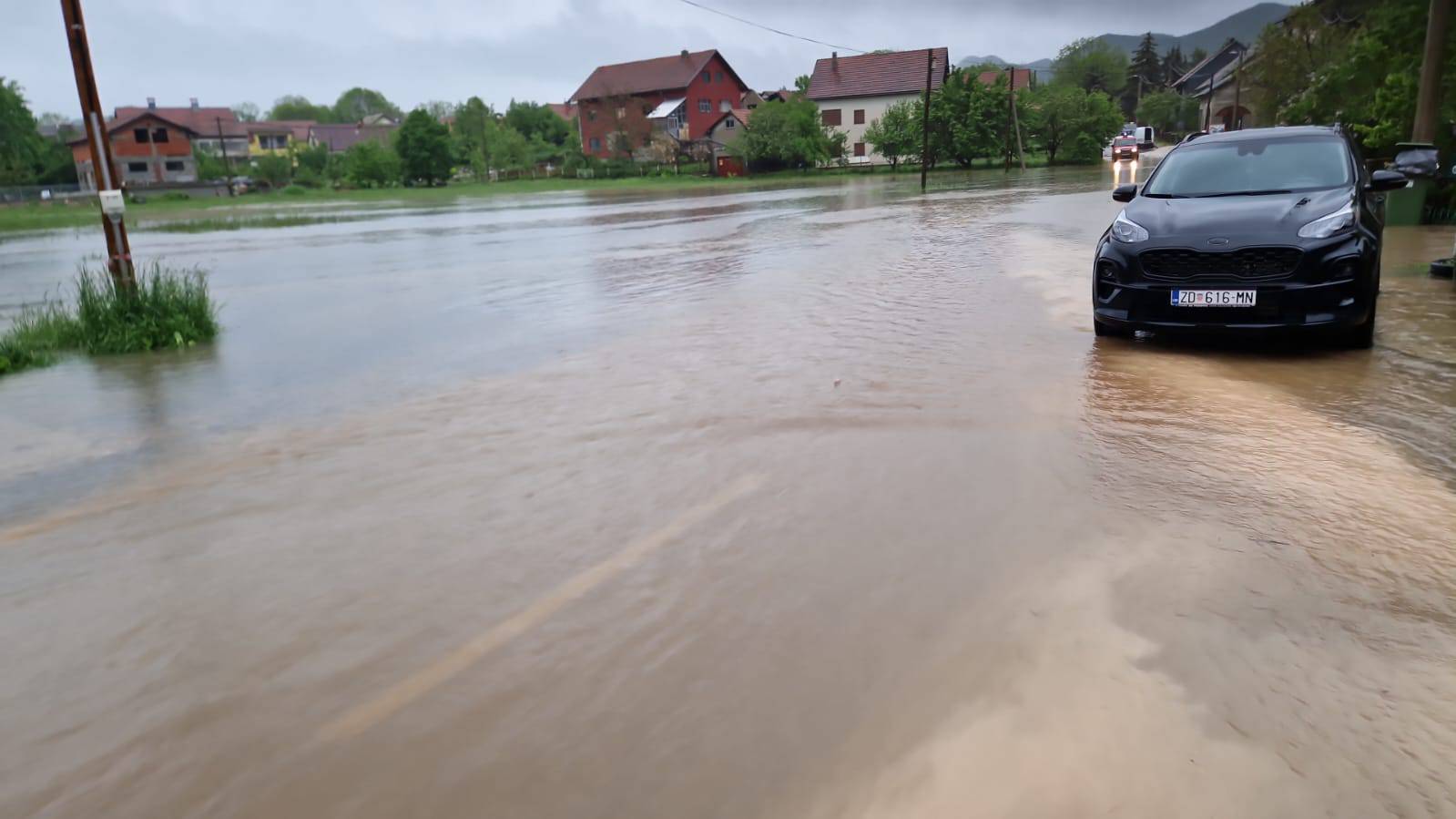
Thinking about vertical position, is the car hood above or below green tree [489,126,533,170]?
below

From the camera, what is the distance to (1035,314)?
9.60 metres

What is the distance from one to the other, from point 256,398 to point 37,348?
4132 mm

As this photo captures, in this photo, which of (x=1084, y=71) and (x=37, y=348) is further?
(x=1084, y=71)

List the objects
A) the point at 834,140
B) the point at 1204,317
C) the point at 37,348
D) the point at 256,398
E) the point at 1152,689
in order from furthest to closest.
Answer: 1. the point at 834,140
2. the point at 37,348
3. the point at 256,398
4. the point at 1204,317
5. the point at 1152,689

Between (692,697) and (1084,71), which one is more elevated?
(1084,71)

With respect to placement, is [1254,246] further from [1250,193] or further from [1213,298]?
[1250,193]

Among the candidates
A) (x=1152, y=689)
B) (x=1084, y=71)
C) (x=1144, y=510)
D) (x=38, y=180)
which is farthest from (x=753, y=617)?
(x=1084, y=71)

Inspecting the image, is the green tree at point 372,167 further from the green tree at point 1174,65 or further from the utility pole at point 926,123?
the green tree at point 1174,65

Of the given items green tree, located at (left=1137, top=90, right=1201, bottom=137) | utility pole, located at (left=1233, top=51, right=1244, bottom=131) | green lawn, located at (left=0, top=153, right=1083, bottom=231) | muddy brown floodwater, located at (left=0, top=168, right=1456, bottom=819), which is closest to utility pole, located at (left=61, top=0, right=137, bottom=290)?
muddy brown floodwater, located at (left=0, top=168, right=1456, bottom=819)

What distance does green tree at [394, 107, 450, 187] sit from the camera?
70750 mm

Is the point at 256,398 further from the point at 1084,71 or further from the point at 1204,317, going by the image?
the point at 1084,71

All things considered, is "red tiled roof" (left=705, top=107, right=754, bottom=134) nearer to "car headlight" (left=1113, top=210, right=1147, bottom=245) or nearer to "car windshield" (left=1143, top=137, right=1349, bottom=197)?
"car windshield" (left=1143, top=137, right=1349, bottom=197)

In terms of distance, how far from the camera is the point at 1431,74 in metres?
13.6

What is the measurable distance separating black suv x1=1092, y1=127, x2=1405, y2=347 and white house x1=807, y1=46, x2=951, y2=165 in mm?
72367
